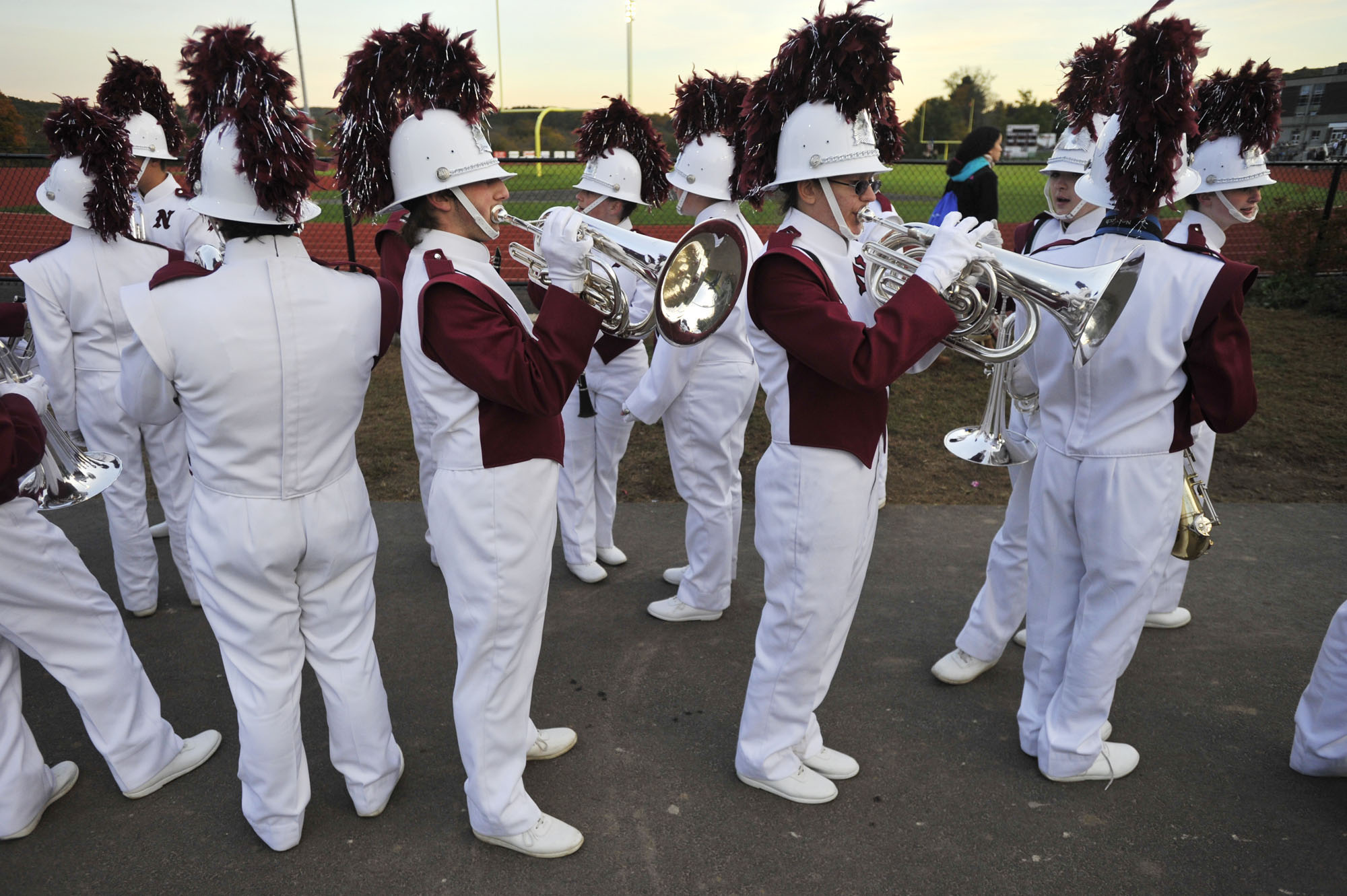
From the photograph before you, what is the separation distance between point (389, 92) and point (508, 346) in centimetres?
87

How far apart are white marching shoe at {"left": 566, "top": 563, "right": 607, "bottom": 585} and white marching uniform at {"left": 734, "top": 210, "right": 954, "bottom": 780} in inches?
72.1

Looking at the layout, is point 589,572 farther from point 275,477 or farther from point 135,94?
point 135,94

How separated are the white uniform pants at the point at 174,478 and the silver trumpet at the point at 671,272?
8.08ft

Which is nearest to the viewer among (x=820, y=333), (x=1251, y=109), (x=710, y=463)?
(x=820, y=333)

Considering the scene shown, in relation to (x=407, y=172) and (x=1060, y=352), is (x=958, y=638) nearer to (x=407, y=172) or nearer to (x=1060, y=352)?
(x=1060, y=352)

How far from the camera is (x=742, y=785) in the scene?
10.6ft

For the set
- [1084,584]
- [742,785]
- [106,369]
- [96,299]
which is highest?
[96,299]

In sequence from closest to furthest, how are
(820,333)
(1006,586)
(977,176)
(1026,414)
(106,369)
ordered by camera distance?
1. (820,333)
2. (1006,586)
3. (1026,414)
4. (106,369)
5. (977,176)

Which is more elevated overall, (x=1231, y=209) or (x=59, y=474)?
(x=1231, y=209)

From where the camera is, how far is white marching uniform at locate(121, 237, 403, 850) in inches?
98.4

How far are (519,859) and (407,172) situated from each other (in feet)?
7.19

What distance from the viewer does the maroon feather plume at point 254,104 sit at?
2418mm

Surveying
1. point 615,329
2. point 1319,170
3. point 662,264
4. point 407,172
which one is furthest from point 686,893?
point 1319,170

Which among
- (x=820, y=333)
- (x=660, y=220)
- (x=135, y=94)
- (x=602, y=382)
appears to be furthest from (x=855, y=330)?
(x=660, y=220)
